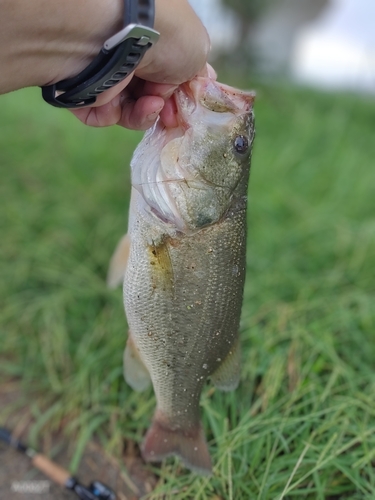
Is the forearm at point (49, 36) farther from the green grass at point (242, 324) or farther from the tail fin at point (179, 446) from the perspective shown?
the green grass at point (242, 324)

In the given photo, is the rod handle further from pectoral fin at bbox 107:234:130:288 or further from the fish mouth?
the fish mouth

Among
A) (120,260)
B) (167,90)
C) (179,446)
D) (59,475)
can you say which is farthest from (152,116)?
(59,475)

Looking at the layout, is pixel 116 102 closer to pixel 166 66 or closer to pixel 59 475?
pixel 166 66

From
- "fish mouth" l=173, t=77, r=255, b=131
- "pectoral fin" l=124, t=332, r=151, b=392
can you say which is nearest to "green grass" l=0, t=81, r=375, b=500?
"pectoral fin" l=124, t=332, r=151, b=392

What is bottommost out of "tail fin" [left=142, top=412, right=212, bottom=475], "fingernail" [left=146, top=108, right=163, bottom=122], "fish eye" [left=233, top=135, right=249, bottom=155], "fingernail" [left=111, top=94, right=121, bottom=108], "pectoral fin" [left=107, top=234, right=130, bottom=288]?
"tail fin" [left=142, top=412, right=212, bottom=475]

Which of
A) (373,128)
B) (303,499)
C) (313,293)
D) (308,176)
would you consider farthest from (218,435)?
(373,128)

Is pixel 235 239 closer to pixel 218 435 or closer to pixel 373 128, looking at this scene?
pixel 218 435
